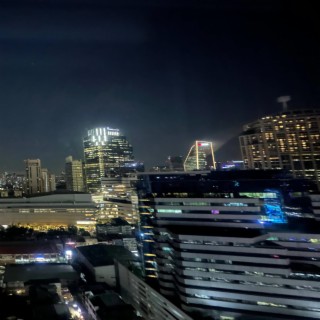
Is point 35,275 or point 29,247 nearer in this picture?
point 35,275

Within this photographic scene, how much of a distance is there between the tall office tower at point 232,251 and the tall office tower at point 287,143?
676 cm

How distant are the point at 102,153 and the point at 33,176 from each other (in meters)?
6.06

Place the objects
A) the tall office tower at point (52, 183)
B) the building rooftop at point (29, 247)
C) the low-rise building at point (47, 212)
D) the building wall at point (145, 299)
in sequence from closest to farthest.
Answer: the building wall at point (145, 299) < the building rooftop at point (29, 247) < the low-rise building at point (47, 212) < the tall office tower at point (52, 183)

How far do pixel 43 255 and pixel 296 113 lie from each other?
34.7 feet

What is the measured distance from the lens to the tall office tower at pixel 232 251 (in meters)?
4.41

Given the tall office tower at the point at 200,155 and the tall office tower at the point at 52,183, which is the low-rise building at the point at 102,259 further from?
the tall office tower at the point at 52,183

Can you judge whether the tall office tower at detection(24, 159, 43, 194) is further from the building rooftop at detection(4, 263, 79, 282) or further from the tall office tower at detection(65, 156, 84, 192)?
the building rooftop at detection(4, 263, 79, 282)

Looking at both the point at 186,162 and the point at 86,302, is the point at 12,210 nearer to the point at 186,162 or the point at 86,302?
the point at 186,162

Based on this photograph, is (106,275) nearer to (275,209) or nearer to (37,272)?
(37,272)

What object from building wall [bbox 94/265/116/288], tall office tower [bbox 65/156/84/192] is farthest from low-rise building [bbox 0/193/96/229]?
tall office tower [bbox 65/156/84/192]

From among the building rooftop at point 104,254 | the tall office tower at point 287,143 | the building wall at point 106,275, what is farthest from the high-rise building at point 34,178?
the building wall at point 106,275

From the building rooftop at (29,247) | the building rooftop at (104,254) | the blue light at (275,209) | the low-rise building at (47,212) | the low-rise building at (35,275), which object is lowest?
the low-rise building at (35,275)

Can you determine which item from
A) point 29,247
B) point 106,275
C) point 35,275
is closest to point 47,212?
point 29,247

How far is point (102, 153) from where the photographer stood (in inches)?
859
